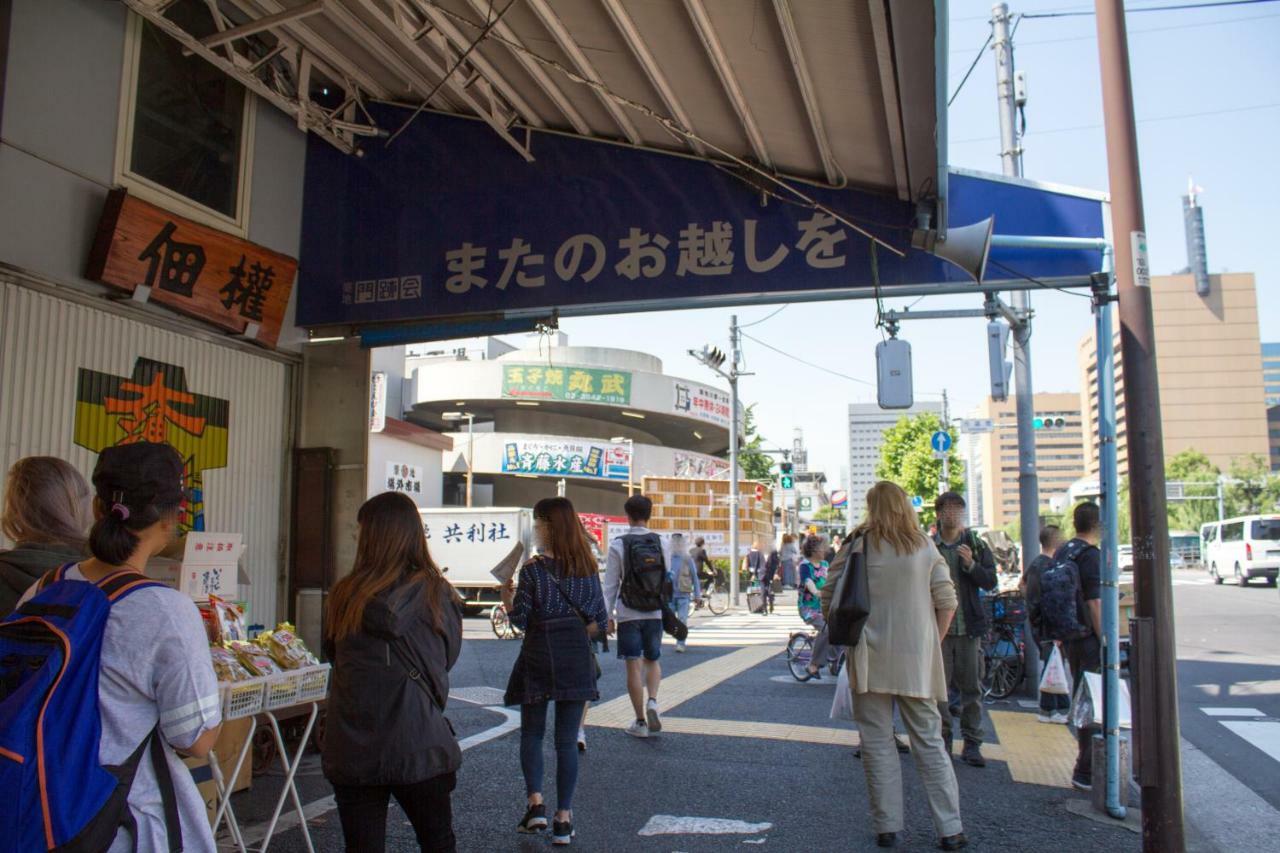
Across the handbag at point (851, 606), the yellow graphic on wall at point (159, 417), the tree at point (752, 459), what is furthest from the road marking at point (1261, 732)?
the tree at point (752, 459)

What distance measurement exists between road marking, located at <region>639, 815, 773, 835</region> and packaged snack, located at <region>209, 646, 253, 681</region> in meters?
2.19

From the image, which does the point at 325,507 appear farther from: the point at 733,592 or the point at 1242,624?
the point at 733,592

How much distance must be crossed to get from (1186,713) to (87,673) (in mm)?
9556

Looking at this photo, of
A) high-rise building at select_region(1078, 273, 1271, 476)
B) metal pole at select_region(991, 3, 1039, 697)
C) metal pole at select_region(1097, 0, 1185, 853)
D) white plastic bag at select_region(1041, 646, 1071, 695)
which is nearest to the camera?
metal pole at select_region(1097, 0, 1185, 853)

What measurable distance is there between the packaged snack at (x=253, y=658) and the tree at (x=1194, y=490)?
75539 mm

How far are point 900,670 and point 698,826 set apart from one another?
1.39 m

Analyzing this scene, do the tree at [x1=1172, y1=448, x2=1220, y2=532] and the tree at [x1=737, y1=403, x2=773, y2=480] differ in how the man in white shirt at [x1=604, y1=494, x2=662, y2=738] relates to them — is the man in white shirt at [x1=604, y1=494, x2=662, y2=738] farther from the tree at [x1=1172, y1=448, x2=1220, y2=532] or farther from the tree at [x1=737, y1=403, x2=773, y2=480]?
the tree at [x1=1172, y1=448, x2=1220, y2=532]

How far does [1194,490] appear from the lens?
70188mm

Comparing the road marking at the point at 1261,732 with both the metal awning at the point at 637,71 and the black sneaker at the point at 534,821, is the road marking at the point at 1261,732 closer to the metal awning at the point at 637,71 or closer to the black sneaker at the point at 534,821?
the metal awning at the point at 637,71

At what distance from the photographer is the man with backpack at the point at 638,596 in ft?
23.9

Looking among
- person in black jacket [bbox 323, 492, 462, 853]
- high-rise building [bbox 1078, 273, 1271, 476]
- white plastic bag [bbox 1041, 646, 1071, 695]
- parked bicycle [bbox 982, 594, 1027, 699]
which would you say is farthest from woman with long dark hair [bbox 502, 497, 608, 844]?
high-rise building [bbox 1078, 273, 1271, 476]

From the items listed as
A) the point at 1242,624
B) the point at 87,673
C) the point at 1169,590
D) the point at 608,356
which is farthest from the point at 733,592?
the point at 87,673

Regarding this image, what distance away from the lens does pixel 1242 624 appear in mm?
17109

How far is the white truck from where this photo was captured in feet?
70.5
